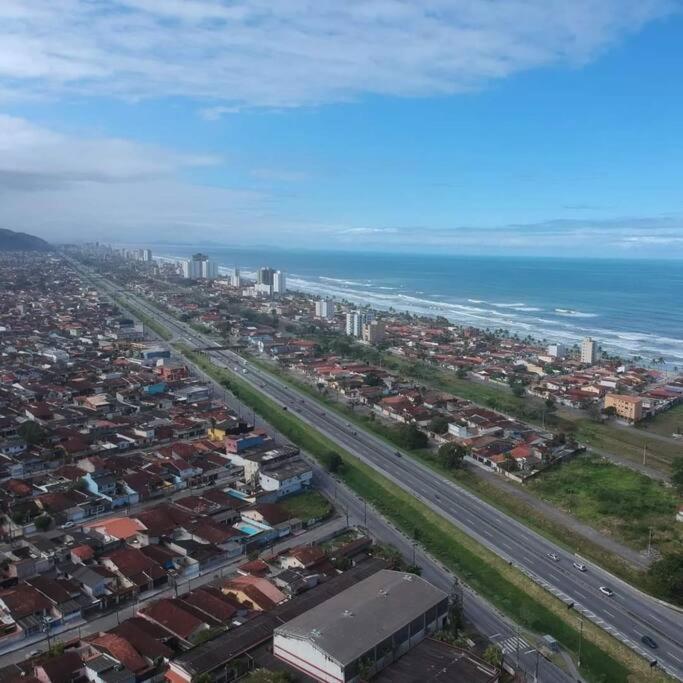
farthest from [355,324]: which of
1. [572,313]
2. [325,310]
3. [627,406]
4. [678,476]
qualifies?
[678,476]

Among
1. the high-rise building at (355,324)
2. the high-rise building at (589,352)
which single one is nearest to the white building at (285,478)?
the high-rise building at (589,352)

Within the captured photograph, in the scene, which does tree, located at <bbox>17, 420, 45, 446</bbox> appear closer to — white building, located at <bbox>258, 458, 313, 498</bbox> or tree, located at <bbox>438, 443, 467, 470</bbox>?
white building, located at <bbox>258, 458, 313, 498</bbox>

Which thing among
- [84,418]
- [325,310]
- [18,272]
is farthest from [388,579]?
[18,272]

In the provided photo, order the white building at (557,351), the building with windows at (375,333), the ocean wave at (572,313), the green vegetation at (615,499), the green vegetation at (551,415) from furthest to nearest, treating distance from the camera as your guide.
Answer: the ocean wave at (572,313) < the building with windows at (375,333) < the white building at (557,351) < the green vegetation at (551,415) < the green vegetation at (615,499)

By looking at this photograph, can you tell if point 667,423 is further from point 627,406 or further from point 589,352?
point 589,352

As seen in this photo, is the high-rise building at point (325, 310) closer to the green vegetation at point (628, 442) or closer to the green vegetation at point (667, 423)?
the green vegetation at point (628, 442)

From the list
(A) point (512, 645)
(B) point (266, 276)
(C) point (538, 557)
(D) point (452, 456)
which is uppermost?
(B) point (266, 276)

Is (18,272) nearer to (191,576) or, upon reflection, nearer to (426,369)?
(426,369)
